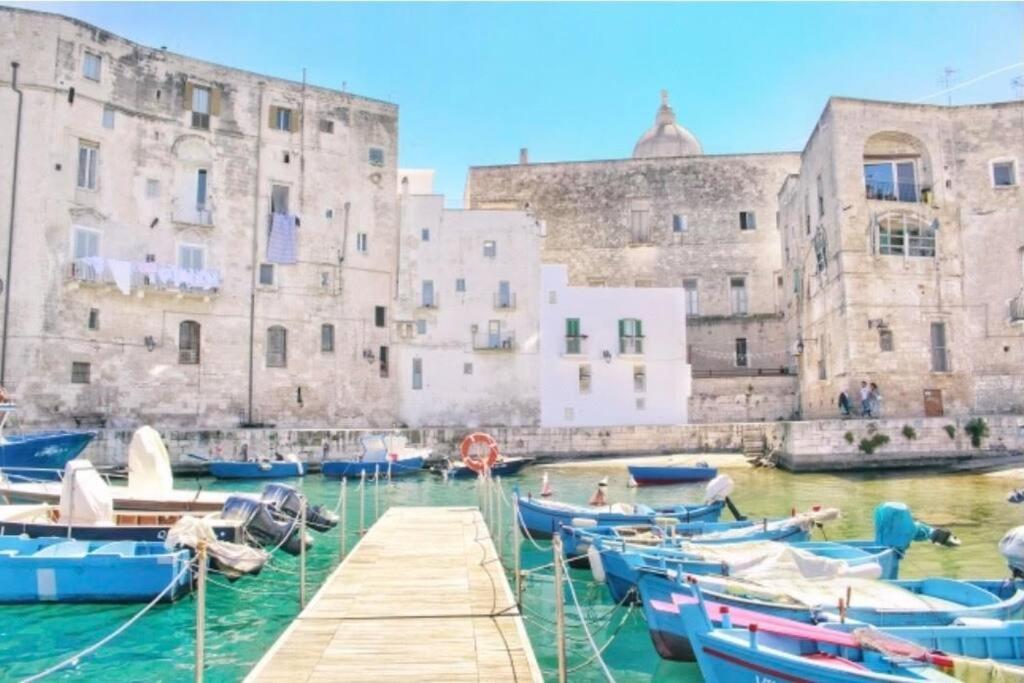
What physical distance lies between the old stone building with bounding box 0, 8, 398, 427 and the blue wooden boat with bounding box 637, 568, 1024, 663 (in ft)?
92.6

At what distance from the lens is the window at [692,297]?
142 ft

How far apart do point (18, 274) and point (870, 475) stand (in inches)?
1278

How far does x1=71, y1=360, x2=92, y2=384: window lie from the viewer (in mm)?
30203

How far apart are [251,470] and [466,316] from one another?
13.4 m

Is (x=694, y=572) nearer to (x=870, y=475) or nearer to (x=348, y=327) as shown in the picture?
Answer: (x=870, y=475)

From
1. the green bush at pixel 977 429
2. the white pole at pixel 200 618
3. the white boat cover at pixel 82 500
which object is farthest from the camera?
the green bush at pixel 977 429

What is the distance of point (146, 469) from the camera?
16.0 m

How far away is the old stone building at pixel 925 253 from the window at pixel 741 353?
31.7ft

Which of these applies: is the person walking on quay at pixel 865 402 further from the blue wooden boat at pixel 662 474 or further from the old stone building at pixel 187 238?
the old stone building at pixel 187 238

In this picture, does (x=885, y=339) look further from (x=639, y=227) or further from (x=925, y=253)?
(x=639, y=227)

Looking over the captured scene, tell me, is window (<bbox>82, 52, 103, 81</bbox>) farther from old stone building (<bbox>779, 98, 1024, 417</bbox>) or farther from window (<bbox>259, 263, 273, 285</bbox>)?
old stone building (<bbox>779, 98, 1024, 417</bbox>)

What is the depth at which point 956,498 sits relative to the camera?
2120 cm

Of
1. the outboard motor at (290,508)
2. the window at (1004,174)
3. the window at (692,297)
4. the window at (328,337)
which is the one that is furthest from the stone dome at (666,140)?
the outboard motor at (290,508)

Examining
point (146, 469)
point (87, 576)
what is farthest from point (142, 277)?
point (87, 576)
